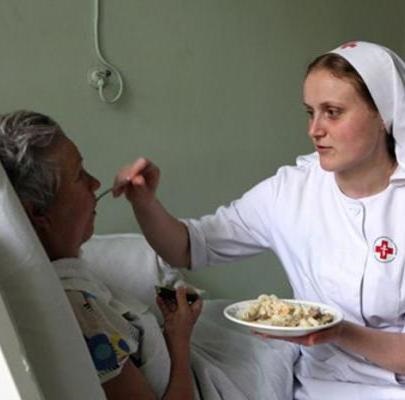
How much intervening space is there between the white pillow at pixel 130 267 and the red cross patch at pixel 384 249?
1.61ft

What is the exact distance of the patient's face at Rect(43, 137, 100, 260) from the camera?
1021 mm

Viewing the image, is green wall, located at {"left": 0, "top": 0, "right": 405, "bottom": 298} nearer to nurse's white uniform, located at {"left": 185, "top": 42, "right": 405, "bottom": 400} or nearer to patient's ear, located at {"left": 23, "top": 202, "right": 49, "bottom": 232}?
nurse's white uniform, located at {"left": 185, "top": 42, "right": 405, "bottom": 400}

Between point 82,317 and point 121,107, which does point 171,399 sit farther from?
point 121,107

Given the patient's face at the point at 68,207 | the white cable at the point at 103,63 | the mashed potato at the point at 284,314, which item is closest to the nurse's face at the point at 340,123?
the mashed potato at the point at 284,314

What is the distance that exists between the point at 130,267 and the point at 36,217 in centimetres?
53

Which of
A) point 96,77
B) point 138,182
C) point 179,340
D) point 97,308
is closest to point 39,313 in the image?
point 97,308

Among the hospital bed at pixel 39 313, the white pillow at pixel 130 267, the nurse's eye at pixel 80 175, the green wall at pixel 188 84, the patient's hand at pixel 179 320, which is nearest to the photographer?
the hospital bed at pixel 39 313

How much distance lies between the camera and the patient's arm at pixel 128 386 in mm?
992

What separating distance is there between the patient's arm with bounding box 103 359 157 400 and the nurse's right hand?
44 centimetres

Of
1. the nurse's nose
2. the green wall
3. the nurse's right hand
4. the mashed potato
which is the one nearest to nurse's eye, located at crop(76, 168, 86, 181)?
the nurse's right hand

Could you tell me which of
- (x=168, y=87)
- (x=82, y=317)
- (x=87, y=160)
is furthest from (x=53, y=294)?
(x=168, y=87)

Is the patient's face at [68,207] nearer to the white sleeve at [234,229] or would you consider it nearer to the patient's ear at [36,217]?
the patient's ear at [36,217]

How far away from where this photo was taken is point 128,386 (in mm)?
1008

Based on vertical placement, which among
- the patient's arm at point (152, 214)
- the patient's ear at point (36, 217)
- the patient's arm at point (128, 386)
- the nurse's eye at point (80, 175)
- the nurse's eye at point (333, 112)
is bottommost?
the patient's arm at point (128, 386)
